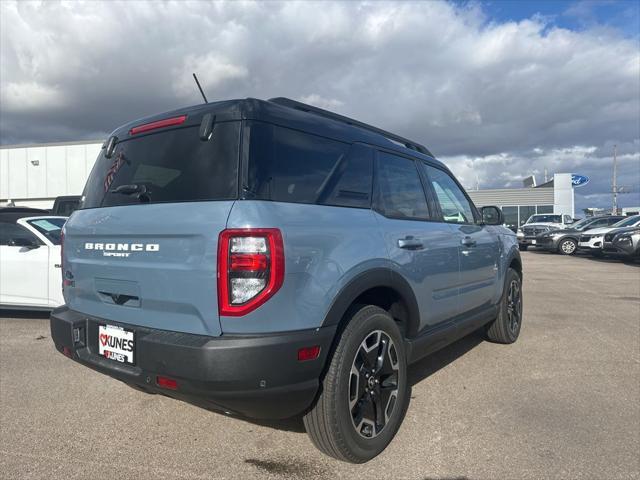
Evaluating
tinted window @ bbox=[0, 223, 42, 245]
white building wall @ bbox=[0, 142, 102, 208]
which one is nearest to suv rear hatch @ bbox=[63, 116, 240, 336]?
tinted window @ bbox=[0, 223, 42, 245]

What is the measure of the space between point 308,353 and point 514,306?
3.73 metres

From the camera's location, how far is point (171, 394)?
93.6 inches

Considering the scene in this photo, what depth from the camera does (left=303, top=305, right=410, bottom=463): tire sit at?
245 cm

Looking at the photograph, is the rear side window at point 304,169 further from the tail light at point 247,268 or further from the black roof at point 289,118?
the tail light at point 247,268

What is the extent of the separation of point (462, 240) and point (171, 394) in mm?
2565

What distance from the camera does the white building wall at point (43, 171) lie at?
99.8 feet

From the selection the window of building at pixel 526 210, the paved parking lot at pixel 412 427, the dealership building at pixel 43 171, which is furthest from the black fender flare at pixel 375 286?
the window of building at pixel 526 210

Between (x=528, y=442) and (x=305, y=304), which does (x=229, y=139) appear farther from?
(x=528, y=442)

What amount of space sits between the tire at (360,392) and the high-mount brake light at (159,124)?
58.2 inches

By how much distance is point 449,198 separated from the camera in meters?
4.11

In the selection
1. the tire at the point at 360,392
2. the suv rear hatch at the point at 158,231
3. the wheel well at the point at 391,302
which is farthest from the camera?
the wheel well at the point at 391,302

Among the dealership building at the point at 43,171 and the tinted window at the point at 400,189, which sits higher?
the dealership building at the point at 43,171

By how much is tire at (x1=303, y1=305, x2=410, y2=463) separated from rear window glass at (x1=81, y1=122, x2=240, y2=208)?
1.03m

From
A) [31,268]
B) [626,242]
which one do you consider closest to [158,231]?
[31,268]
